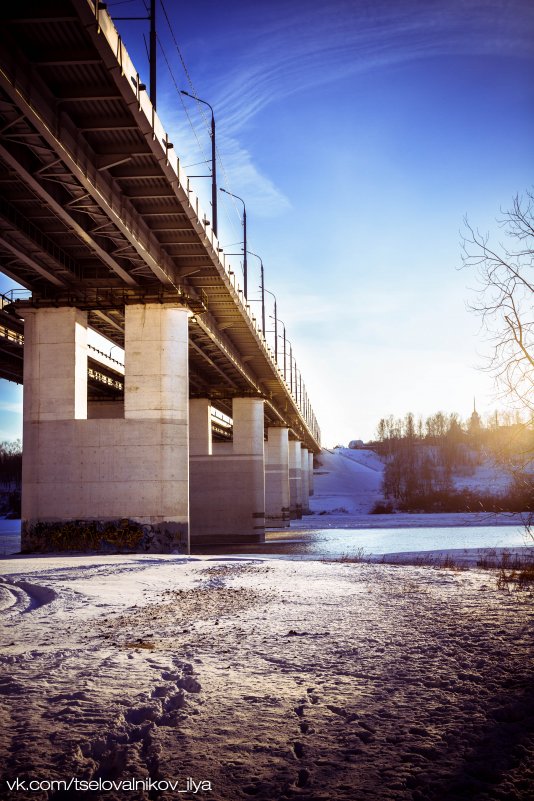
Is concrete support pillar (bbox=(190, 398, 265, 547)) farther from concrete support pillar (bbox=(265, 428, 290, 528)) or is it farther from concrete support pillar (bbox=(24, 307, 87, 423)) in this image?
concrete support pillar (bbox=(24, 307, 87, 423))

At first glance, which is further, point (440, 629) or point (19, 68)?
point (19, 68)

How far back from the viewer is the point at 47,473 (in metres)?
28.9

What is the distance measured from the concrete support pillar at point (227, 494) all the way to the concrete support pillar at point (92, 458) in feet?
83.8

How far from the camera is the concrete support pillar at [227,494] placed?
54375mm

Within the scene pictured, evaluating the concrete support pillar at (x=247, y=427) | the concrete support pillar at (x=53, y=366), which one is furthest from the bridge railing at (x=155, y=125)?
the concrete support pillar at (x=247, y=427)

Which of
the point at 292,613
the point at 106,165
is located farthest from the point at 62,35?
the point at 292,613

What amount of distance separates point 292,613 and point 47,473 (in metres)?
20.3

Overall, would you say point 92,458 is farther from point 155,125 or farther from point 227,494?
point 227,494

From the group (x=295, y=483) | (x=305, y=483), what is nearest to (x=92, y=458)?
(x=295, y=483)

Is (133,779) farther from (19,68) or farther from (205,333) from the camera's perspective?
(205,333)

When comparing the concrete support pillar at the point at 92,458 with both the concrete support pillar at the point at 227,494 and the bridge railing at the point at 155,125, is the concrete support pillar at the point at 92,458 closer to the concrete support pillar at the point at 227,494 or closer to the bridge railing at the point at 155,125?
the bridge railing at the point at 155,125

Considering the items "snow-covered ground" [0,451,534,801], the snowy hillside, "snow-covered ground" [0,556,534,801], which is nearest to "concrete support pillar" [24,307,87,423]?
"snow-covered ground" [0,451,534,801]

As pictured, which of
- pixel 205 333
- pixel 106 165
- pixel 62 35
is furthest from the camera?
pixel 205 333

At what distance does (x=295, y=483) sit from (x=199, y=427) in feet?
140
